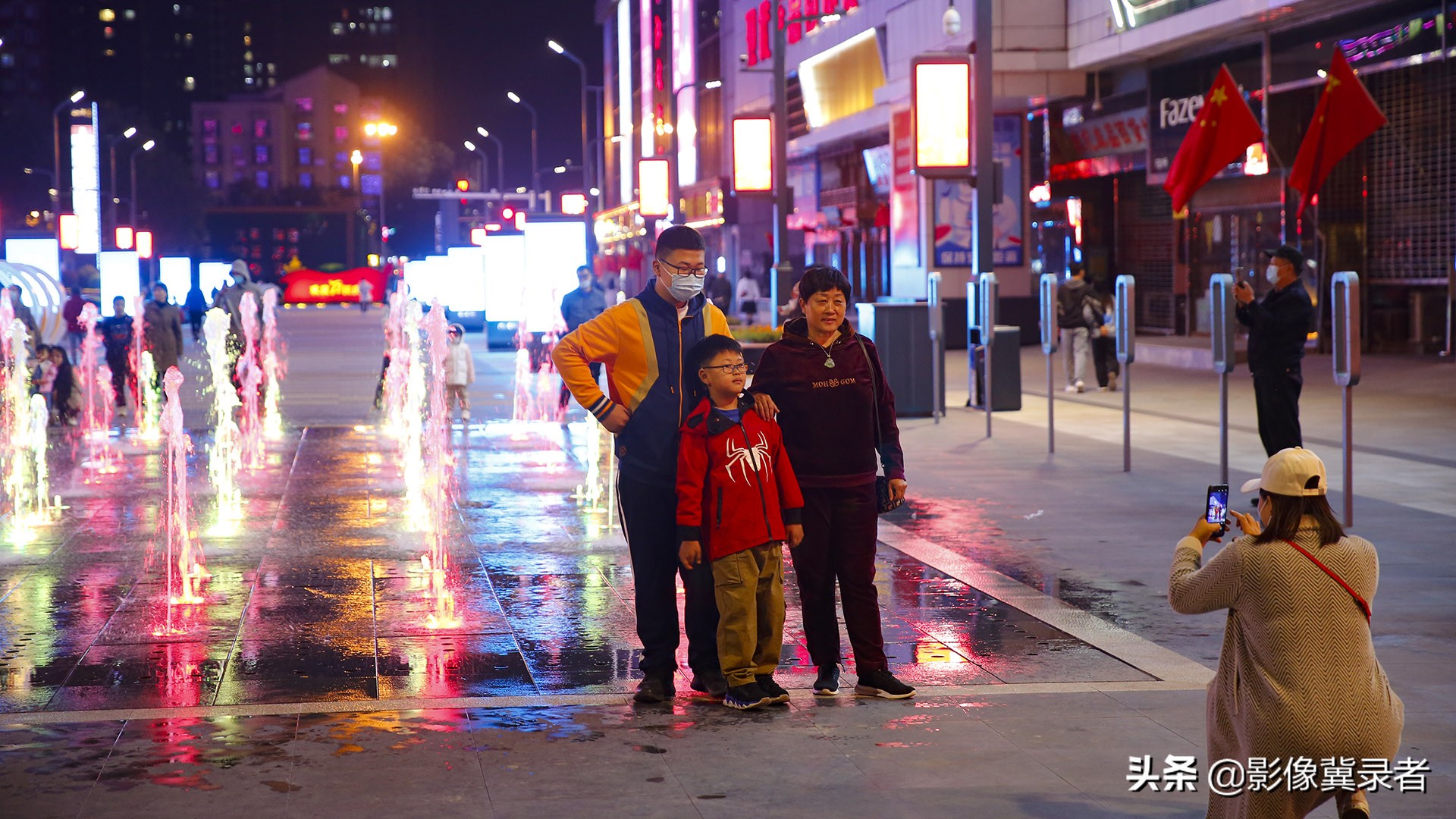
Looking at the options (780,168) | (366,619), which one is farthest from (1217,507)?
(780,168)

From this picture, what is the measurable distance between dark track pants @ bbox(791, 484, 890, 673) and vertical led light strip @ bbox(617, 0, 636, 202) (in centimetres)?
7502

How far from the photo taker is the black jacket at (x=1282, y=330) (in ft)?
37.7

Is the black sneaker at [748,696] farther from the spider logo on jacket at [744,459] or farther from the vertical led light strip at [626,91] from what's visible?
the vertical led light strip at [626,91]

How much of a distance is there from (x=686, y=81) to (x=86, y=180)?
22097 mm

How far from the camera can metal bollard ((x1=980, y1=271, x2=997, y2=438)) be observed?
17.3 m

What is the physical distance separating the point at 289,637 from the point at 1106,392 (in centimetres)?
1608

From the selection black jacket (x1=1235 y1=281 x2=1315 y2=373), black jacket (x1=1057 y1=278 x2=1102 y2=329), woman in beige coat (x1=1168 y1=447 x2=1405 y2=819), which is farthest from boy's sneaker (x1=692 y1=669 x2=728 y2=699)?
black jacket (x1=1057 y1=278 x2=1102 y2=329)

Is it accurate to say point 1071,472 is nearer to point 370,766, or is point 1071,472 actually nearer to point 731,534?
point 731,534

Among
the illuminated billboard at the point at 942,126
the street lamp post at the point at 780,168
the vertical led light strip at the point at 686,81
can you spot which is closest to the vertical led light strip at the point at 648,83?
the vertical led light strip at the point at 686,81

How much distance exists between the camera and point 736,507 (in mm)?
6246

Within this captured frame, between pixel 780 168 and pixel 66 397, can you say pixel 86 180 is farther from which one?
pixel 66 397

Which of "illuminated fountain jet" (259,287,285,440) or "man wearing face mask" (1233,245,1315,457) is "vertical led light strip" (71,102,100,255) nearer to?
"illuminated fountain jet" (259,287,285,440)

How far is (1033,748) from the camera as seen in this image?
19.1ft

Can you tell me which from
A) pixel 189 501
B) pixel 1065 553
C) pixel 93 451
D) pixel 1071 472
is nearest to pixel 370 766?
pixel 1065 553
